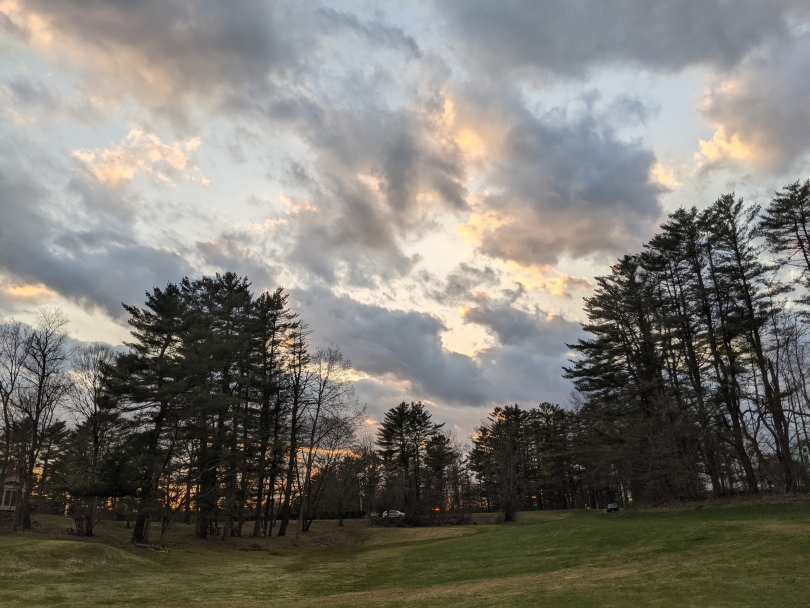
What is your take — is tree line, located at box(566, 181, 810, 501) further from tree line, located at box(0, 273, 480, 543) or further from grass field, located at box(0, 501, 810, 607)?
tree line, located at box(0, 273, 480, 543)

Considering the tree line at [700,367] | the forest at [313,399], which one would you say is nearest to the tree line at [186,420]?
the forest at [313,399]

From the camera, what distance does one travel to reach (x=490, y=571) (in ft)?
60.6

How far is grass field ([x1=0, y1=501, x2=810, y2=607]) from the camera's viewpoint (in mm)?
11594

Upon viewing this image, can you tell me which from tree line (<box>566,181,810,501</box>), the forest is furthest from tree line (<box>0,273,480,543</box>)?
tree line (<box>566,181,810,501</box>)

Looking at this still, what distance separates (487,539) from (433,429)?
4120 cm

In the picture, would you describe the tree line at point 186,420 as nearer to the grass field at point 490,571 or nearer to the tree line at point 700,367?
the grass field at point 490,571

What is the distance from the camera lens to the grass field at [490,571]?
38.0 feet

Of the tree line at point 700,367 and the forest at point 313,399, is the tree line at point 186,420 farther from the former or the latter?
the tree line at point 700,367

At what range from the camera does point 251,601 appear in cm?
1468

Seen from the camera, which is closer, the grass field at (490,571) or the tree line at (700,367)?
the grass field at (490,571)

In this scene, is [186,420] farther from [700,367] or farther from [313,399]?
[700,367]

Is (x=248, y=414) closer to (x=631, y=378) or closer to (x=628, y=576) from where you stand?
(x=628, y=576)

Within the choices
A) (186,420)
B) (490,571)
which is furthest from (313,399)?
(490,571)

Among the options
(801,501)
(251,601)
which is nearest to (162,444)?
(251,601)
